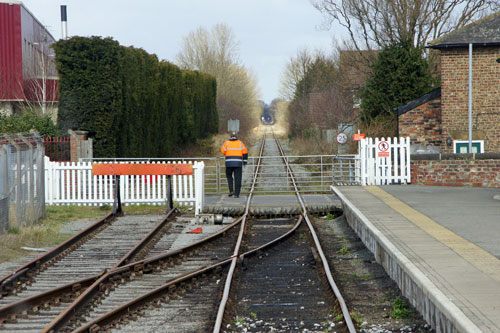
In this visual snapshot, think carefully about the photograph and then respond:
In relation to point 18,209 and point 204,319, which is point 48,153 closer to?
point 18,209

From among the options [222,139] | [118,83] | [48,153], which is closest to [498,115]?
[118,83]

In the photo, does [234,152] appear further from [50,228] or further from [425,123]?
[425,123]

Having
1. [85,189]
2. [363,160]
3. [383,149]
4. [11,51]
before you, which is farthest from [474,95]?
[11,51]

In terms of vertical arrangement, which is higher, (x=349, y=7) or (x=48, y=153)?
(x=349, y=7)

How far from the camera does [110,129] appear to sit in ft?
84.6

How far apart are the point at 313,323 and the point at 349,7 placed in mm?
38285

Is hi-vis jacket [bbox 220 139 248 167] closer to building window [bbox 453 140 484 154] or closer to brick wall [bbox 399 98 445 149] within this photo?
brick wall [bbox 399 98 445 149]

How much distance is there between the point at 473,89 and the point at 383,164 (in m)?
7.36

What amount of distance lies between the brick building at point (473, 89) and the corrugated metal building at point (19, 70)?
952 inches

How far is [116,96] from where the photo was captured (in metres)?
26.1

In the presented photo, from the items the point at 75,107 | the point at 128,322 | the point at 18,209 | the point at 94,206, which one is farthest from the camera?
the point at 75,107

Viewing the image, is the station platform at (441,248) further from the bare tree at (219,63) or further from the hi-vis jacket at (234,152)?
the bare tree at (219,63)

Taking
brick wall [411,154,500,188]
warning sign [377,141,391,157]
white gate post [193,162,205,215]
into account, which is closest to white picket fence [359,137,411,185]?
warning sign [377,141,391,157]

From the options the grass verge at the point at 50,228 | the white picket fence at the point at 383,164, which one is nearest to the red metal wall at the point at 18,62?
the grass verge at the point at 50,228
